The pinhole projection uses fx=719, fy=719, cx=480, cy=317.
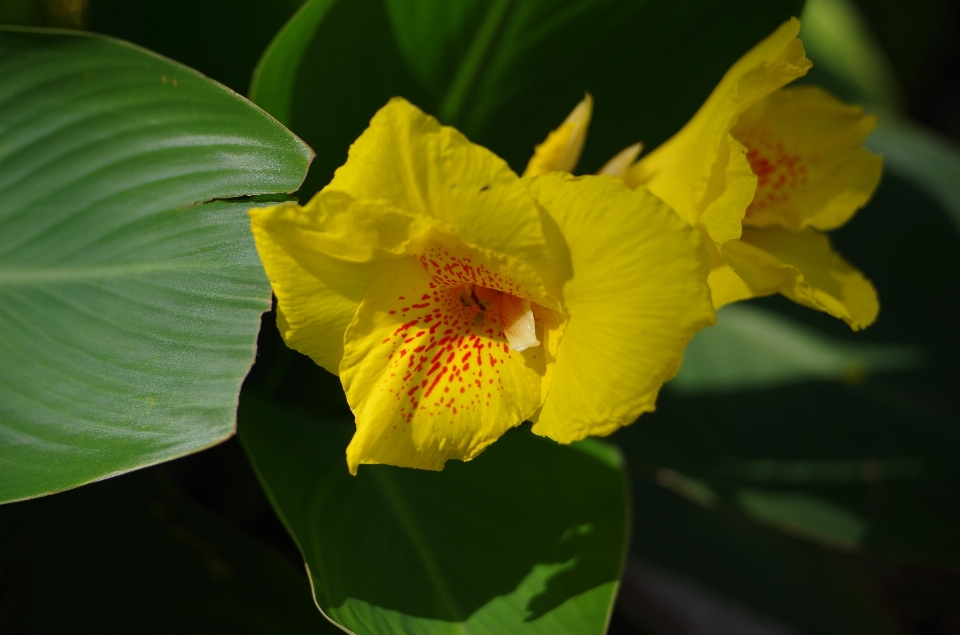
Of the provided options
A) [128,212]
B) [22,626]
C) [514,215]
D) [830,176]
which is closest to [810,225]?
[830,176]

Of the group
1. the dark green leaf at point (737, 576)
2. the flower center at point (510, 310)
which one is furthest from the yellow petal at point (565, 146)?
the dark green leaf at point (737, 576)

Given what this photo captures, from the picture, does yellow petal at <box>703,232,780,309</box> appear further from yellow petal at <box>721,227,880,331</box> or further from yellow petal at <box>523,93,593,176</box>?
yellow petal at <box>523,93,593,176</box>

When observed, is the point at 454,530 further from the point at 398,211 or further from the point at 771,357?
the point at 771,357

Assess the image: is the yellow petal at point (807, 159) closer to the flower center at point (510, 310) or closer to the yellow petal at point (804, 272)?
the yellow petal at point (804, 272)

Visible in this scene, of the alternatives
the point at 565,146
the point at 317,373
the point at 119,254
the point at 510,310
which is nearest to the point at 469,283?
the point at 510,310

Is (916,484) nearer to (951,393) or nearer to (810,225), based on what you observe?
(951,393)

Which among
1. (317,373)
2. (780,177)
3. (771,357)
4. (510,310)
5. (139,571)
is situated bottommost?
(139,571)
